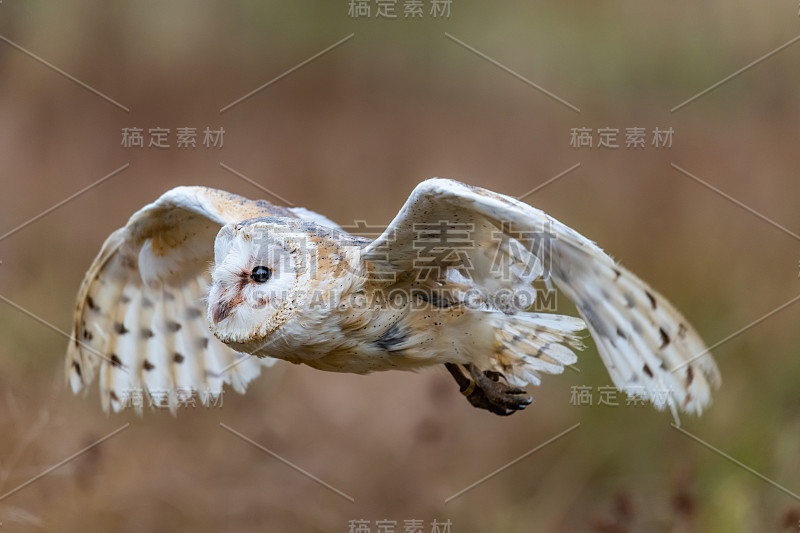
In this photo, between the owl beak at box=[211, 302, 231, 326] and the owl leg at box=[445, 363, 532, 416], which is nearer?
the owl beak at box=[211, 302, 231, 326]

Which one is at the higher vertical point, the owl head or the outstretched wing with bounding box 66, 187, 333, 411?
the owl head

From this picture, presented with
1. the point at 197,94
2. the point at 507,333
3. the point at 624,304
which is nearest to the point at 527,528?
the point at 507,333

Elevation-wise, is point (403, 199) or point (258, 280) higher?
point (258, 280)

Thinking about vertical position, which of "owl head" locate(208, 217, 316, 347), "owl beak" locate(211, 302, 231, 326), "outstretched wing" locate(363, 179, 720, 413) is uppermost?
"outstretched wing" locate(363, 179, 720, 413)

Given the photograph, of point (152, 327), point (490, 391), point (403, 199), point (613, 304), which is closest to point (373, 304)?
point (490, 391)

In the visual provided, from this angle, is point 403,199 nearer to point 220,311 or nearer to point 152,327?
point 152,327

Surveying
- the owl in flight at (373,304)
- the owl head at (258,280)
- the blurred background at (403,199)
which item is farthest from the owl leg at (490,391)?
the owl head at (258,280)

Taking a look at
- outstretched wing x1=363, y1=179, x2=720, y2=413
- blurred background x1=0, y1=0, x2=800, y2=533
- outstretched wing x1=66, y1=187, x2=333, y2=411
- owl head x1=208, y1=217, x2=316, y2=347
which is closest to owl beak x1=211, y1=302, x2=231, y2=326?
owl head x1=208, y1=217, x2=316, y2=347

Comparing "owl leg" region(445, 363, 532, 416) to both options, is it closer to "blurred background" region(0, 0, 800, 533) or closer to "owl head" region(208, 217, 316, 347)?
"blurred background" region(0, 0, 800, 533)
